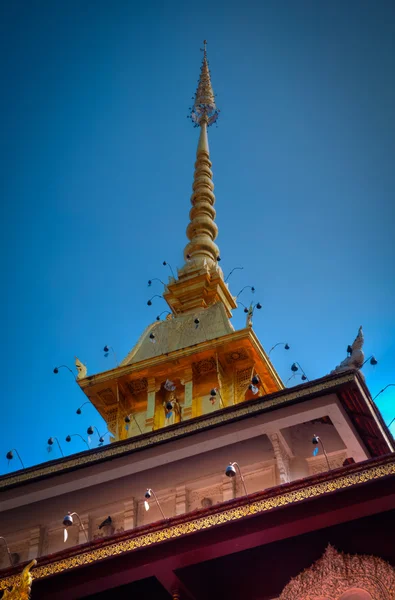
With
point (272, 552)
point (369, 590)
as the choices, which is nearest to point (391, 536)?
point (369, 590)

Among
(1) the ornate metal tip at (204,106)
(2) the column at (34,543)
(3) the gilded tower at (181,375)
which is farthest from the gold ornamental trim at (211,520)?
(1) the ornate metal tip at (204,106)

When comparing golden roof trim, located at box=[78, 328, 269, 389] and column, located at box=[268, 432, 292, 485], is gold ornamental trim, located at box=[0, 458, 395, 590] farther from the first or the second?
golden roof trim, located at box=[78, 328, 269, 389]

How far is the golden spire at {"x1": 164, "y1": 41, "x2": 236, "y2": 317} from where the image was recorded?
27375 mm

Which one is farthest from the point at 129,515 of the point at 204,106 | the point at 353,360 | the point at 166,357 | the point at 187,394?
the point at 204,106

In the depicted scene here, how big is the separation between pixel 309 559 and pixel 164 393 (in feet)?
41.1

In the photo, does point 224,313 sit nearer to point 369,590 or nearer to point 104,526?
point 104,526

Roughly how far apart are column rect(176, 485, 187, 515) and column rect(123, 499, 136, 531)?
78 cm

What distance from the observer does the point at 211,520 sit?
1103 cm

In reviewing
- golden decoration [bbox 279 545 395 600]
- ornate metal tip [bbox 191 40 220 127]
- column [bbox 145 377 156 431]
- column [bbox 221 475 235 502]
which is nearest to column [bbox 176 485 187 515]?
column [bbox 221 475 235 502]

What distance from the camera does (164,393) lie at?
23.4 meters

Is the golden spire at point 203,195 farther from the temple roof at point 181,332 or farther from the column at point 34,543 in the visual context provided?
the column at point 34,543

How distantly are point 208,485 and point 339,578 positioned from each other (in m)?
6.11

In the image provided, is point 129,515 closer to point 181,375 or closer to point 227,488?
point 227,488

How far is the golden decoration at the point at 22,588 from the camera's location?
1103cm
